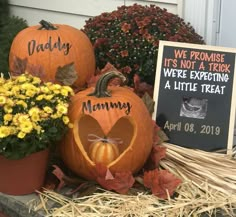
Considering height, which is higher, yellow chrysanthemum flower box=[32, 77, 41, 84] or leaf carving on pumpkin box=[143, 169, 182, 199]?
yellow chrysanthemum flower box=[32, 77, 41, 84]

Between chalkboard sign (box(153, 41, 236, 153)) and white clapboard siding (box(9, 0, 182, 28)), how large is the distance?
74cm

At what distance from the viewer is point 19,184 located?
2223 millimetres

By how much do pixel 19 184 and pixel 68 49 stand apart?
0.84 meters

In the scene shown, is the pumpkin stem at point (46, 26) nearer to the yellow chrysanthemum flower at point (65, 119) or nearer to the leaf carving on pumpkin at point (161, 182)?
the yellow chrysanthemum flower at point (65, 119)

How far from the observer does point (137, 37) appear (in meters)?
2.96

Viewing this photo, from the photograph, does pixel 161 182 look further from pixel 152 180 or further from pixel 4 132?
pixel 4 132

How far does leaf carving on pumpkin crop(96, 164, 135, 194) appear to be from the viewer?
7.29 ft

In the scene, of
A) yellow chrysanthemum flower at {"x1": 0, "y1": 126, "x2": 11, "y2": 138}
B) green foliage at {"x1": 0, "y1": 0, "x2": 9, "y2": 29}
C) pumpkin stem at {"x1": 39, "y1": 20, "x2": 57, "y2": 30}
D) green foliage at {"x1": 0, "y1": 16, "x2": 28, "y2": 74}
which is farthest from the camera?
green foliage at {"x1": 0, "y1": 0, "x2": 9, "y2": 29}

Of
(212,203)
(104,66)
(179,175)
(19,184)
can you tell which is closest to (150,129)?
(179,175)

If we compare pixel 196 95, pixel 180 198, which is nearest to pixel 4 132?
pixel 180 198

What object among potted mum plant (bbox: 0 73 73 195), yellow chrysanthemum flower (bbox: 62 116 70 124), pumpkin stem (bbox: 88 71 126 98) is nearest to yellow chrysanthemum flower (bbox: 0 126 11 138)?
potted mum plant (bbox: 0 73 73 195)

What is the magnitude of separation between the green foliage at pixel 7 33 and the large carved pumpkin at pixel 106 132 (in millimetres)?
1676

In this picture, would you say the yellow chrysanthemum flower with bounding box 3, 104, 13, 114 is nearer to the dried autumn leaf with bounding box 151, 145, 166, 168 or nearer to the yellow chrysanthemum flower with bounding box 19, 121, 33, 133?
the yellow chrysanthemum flower with bounding box 19, 121, 33, 133

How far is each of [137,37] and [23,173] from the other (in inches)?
47.0
